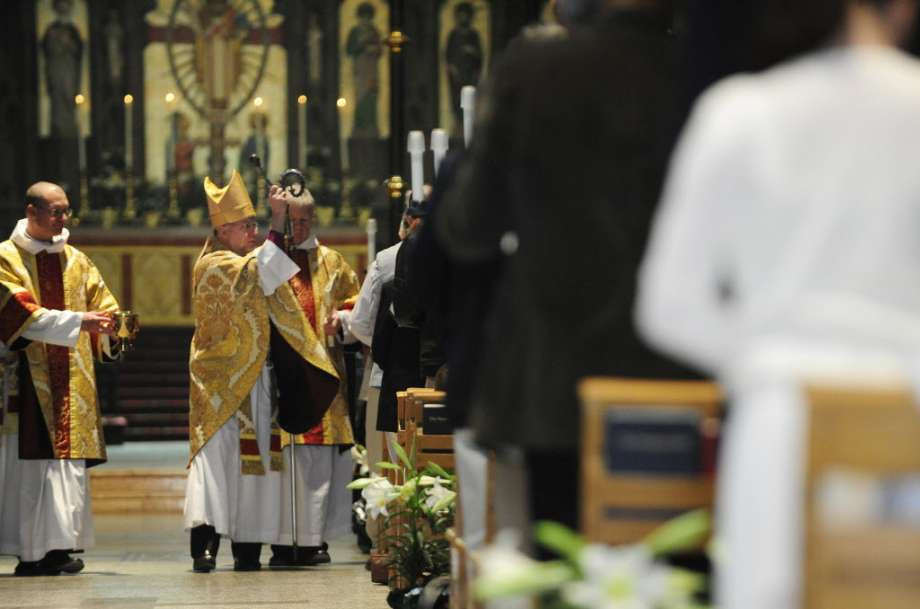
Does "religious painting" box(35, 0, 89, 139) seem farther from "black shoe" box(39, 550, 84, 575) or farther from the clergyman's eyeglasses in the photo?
"black shoe" box(39, 550, 84, 575)

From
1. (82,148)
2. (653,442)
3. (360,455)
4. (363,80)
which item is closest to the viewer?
(653,442)

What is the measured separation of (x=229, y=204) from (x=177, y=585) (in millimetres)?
2214

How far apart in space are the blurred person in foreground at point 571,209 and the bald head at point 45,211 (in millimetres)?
6752

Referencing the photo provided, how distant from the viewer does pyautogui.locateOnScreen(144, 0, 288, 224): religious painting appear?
21.5 meters

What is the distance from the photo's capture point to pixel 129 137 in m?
21.2

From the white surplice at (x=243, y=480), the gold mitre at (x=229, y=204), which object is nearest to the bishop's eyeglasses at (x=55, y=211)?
the gold mitre at (x=229, y=204)

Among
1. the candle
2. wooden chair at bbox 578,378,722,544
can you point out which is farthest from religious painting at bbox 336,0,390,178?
wooden chair at bbox 578,378,722,544

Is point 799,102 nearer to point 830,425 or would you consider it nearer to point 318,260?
point 830,425

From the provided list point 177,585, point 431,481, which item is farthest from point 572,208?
point 177,585

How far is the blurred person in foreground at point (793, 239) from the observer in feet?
8.14

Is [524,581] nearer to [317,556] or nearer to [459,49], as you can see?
[317,556]

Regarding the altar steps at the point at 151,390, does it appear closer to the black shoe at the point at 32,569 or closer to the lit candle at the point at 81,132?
the lit candle at the point at 81,132

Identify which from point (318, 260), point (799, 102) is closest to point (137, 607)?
point (318, 260)

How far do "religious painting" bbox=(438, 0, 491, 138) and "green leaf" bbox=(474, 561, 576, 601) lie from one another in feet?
62.6
